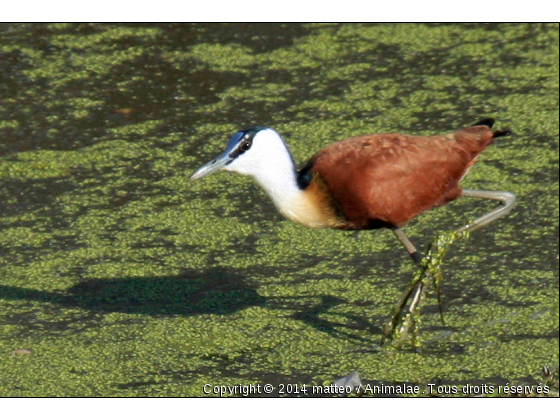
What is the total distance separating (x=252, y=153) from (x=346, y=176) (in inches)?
15.4

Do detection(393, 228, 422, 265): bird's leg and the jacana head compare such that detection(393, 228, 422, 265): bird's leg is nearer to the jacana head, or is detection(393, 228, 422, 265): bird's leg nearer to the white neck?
the white neck

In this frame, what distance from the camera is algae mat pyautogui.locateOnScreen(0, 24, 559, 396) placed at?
4.05m

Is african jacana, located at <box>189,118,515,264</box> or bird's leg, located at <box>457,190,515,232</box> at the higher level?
african jacana, located at <box>189,118,515,264</box>

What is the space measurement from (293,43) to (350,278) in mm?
2523

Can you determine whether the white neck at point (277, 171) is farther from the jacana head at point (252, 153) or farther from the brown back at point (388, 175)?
the brown back at point (388, 175)

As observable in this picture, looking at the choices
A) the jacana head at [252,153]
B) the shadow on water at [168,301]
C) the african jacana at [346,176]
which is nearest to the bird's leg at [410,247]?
the african jacana at [346,176]

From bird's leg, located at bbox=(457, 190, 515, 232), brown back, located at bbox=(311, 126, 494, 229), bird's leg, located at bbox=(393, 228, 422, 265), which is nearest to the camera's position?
brown back, located at bbox=(311, 126, 494, 229)

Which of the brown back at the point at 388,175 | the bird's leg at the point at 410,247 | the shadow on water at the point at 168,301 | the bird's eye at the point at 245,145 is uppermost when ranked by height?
the bird's eye at the point at 245,145


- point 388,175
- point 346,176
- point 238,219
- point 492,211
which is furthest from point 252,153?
point 492,211

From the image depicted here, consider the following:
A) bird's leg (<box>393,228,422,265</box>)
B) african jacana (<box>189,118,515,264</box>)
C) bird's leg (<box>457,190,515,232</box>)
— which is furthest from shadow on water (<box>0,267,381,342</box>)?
bird's leg (<box>457,190,515,232</box>)

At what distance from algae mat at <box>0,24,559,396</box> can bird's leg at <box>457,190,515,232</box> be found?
29 centimetres

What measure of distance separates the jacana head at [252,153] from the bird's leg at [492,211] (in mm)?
882

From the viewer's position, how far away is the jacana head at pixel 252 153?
4.05 metres

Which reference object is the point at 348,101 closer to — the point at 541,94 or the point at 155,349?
the point at 541,94
